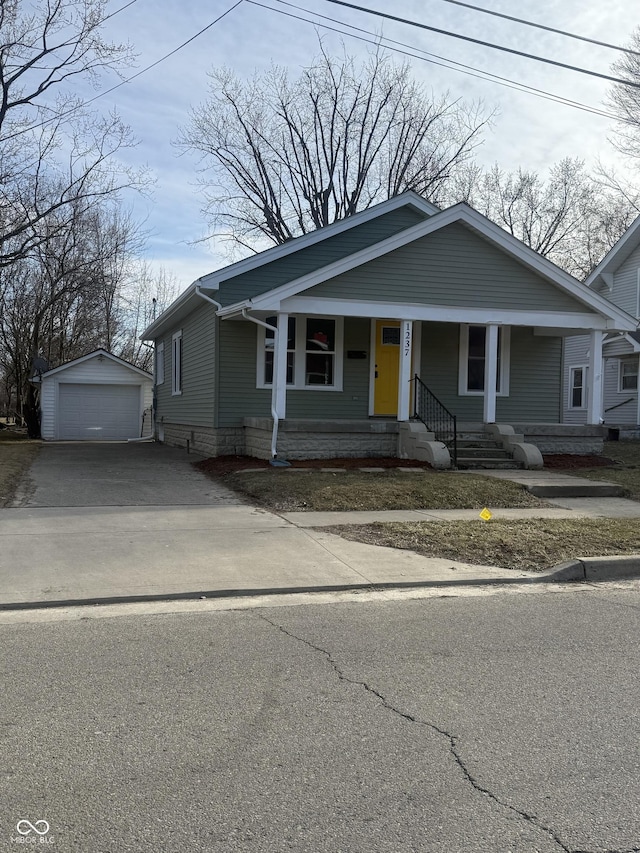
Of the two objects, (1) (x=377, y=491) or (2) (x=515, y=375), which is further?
(2) (x=515, y=375)

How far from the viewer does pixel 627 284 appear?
2819 cm

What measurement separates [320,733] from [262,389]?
13.8 m

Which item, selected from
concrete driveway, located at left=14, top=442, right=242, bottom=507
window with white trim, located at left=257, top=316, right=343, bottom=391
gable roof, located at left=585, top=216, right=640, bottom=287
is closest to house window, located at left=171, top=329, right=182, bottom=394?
concrete driveway, located at left=14, top=442, right=242, bottom=507

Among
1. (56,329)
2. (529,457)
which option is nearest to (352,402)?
(529,457)

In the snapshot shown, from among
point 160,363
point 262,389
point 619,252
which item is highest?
point 619,252

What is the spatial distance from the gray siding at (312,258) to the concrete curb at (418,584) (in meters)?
11.0

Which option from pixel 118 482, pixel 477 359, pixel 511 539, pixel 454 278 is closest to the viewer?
pixel 511 539

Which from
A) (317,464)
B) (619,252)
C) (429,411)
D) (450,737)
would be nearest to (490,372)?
(429,411)

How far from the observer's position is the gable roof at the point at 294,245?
1670 cm

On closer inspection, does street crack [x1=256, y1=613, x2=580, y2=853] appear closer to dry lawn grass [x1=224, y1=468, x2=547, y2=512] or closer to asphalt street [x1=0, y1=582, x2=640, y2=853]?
asphalt street [x1=0, y1=582, x2=640, y2=853]

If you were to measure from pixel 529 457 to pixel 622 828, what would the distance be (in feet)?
40.3

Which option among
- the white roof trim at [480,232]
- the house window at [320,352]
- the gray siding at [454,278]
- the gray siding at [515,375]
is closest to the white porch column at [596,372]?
the white roof trim at [480,232]

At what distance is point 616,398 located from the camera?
93.1 feet

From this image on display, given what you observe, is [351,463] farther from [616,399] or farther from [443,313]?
[616,399]
